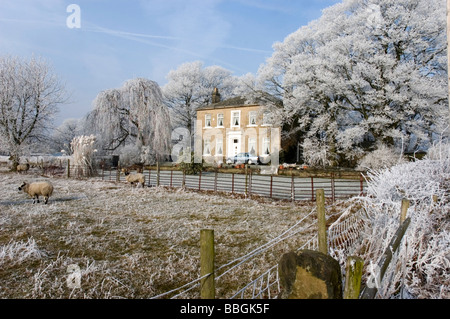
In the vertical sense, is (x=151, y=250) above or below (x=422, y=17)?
below

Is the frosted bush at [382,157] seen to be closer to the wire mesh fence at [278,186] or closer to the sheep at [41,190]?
the wire mesh fence at [278,186]

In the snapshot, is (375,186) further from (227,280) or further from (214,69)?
(214,69)

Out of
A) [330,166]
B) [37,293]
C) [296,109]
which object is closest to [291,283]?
[37,293]

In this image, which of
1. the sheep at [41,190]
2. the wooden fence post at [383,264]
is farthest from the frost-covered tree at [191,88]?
the wooden fence post at [383,264]

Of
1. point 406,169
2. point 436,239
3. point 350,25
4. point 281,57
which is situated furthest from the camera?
point 281,57

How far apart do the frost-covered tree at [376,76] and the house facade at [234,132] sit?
6.45 metres

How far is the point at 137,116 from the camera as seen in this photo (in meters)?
30.3

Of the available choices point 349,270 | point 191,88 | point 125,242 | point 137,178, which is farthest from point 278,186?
point 191,88

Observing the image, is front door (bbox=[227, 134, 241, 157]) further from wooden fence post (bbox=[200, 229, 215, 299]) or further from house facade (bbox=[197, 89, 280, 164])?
wooden fence post (bbox=[200, 229, 215, 299])

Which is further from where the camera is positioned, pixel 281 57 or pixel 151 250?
pixel 281 57

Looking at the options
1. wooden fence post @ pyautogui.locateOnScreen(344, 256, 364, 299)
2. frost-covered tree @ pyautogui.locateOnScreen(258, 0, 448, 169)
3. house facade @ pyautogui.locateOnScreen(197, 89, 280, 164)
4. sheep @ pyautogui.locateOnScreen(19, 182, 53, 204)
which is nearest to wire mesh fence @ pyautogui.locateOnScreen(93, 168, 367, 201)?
sheep @ pyautogui.locateOnScreen(19, 182, 53, 204)

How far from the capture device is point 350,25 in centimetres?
2256
